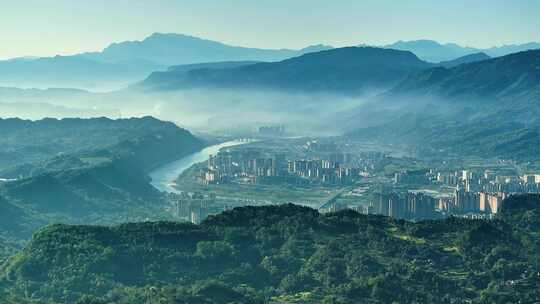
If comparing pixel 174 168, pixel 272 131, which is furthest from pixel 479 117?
pixel 174 168

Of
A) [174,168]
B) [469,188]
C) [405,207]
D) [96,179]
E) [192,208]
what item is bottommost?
[192,208]

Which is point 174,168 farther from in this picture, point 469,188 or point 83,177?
point 469,188

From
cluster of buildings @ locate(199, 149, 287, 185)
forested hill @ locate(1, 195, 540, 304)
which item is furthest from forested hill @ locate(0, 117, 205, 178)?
forested hill @ locate(1, 195, 540, 304)

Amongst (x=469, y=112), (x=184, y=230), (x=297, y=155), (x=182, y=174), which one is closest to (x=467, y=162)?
(x=297, y=155)

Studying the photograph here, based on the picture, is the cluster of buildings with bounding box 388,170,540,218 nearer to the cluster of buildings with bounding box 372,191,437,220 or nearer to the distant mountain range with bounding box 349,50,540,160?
the cluster of buildings with bounding box 372,191,437,220

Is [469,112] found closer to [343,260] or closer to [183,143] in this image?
[183,143]

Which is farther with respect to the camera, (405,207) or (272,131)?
(272,131)

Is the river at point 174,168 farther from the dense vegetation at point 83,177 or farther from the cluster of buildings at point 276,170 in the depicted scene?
the cluster of buildings at point 276,170
